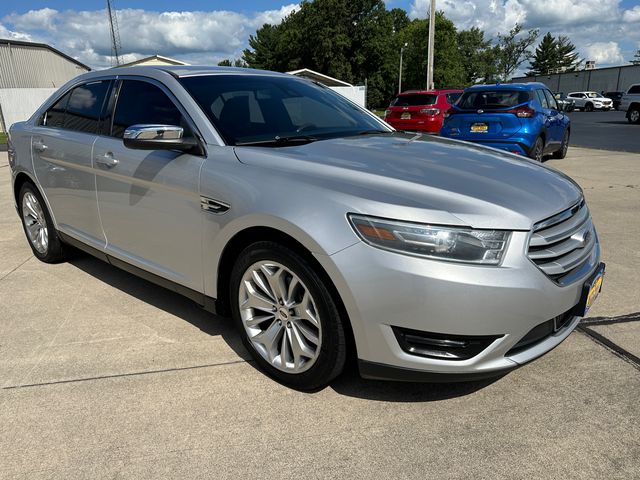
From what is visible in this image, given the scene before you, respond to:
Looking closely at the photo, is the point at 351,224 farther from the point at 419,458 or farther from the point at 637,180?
the point at 637,180

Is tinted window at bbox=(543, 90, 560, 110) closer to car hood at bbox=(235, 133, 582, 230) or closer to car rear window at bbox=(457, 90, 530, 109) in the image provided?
car rear window at bbox=(457, 90, 530, 109)

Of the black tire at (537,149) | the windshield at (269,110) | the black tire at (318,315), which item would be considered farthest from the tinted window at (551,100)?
the black tire at (318,315)


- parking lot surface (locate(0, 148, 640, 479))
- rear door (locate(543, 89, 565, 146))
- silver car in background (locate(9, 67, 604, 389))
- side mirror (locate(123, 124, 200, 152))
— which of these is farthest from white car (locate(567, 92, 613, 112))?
side mirror (locate(123, 124, 200, 152))

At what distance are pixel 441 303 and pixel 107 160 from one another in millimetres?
2453

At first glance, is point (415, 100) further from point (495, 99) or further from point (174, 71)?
point (174, 71)

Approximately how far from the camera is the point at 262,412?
2.51 metres

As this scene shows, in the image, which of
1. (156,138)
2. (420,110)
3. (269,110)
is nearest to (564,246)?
(269,110)

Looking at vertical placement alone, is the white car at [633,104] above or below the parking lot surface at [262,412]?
below

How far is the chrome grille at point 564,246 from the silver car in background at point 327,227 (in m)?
0.01

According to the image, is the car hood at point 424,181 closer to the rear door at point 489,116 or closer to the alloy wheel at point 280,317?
the alloy wheel at point 280,317

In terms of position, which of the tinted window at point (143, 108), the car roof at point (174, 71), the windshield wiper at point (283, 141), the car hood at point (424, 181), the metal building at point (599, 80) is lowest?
the metal building at point (599, 80)

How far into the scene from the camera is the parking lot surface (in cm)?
215

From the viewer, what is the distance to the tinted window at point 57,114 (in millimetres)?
4230

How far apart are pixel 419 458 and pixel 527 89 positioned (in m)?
8.83
